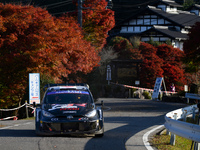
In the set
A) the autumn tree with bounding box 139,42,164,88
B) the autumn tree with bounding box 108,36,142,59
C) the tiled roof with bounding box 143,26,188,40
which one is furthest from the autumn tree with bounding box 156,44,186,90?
the tiled roof with bounding box 143,26,188,40

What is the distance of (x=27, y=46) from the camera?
20.5m

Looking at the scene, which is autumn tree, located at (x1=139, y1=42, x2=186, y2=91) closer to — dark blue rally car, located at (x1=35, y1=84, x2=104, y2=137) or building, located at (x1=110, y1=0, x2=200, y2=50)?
building, located at (x1=110, y1=0, x2=200, y2=50)

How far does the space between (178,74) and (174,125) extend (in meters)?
37.8

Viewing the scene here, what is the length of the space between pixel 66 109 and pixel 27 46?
32.1 feet

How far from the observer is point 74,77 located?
28.0 metres

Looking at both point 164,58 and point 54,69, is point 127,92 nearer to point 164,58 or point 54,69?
point 164,58

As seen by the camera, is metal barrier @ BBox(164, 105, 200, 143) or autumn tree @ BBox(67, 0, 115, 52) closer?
metal barrier @ BBox(164, 105, 200, 143)

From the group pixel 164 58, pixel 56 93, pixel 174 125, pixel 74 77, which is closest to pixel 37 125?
pixel 56 93

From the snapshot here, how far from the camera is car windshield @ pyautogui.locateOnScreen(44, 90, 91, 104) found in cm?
1234

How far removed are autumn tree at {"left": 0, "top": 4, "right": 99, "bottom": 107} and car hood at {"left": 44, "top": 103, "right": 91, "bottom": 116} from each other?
8744mm

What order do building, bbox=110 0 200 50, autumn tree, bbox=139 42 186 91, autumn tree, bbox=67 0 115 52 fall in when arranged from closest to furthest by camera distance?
autumn tree, bbox=67 0 115 52
autumn tree, bbox=139 42 186 91
building, bbox=110 0 200 50

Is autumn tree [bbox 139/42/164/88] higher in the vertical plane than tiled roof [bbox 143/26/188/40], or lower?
lower

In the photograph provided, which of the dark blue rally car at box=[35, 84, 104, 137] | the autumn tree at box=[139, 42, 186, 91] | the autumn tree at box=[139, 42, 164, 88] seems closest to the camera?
the dark blue rally car at box=[35, 84, 104, 137]

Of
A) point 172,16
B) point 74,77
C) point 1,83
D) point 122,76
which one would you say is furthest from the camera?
point 172,16
